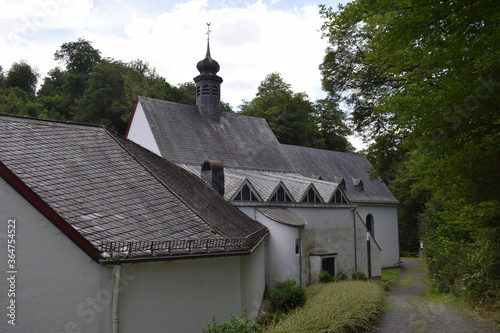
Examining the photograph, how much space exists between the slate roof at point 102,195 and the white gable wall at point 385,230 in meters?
24.4

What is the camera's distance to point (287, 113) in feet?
141

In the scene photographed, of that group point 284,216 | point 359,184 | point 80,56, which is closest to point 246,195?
point 284,216

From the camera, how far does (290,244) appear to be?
687 inches

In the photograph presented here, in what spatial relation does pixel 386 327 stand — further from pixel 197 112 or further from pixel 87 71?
pixel 87 71

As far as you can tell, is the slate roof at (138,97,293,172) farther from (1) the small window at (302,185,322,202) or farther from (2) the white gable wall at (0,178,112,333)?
(2) the white gable wall at (0,178,112,333)

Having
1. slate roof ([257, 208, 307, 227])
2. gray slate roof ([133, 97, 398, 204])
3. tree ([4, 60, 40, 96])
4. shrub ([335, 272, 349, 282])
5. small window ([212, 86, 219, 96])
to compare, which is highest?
tree ([4, 60, 40, 96])

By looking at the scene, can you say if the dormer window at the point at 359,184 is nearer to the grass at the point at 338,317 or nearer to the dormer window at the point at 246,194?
the dormer window at the point at 246,194

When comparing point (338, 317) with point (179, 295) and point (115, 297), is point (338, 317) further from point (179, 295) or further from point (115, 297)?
point (115, 297)

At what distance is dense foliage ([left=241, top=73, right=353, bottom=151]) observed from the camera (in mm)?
42688

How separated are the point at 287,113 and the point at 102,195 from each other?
118 feet

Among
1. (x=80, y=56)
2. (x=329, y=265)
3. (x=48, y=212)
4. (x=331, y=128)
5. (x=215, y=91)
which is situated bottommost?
(x=329, y=265)

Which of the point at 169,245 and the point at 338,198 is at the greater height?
the point at 338,198

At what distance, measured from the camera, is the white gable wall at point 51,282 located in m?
6.66

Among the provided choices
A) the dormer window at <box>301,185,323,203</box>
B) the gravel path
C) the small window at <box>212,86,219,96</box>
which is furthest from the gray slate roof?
the gravel path
